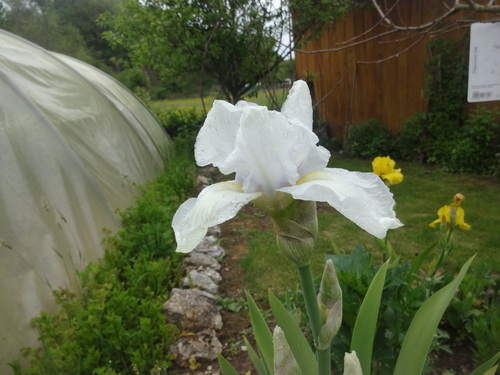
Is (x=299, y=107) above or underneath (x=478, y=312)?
above

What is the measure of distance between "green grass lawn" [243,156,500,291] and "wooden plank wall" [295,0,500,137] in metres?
1.32

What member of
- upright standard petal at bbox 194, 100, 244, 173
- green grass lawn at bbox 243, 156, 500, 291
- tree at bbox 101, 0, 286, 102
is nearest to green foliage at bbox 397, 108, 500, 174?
green grass lawn at bbox 243, 156, 500, 291

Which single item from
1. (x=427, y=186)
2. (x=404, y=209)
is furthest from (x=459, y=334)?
(x=427, y=186)

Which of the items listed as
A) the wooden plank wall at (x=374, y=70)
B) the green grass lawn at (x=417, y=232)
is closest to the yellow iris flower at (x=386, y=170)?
the green grass lawn at (x=417, y=232)

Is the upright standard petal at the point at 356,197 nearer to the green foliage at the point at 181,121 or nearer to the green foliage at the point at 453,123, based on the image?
the green foliage at the point at 453,123

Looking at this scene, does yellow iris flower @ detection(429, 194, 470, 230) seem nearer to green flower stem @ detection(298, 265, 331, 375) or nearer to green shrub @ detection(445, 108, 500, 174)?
green flower stem @ detection(298, 265, 331, 375)

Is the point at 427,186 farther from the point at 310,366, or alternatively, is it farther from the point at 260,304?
the point at 310,366

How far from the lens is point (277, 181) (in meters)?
0.73

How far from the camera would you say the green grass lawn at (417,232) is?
310 cm

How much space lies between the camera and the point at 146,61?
687 centimetres

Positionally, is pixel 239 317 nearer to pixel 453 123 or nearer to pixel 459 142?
pixel 459 142

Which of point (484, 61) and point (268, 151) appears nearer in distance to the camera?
point (268, 151)

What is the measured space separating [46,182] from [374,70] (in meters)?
5.67

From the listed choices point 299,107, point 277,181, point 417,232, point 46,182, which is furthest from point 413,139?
point 277,181
